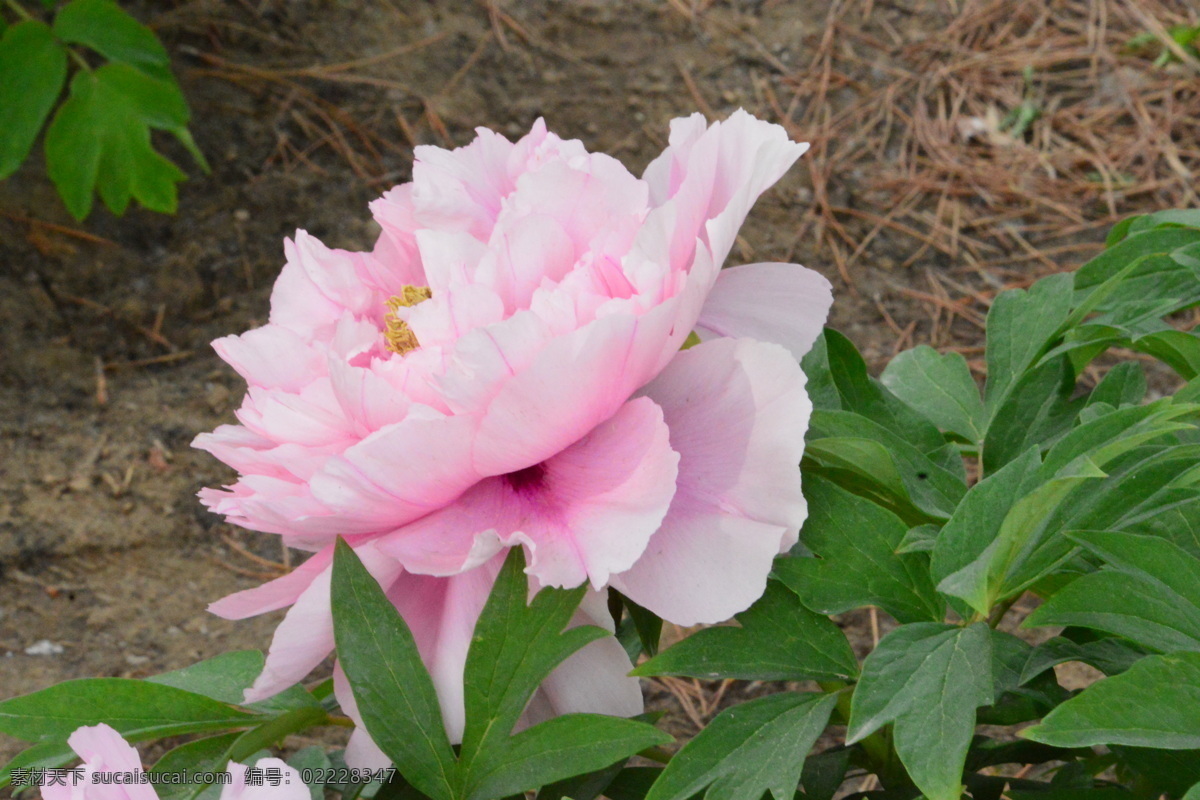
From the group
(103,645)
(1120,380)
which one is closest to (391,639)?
(1120,380)

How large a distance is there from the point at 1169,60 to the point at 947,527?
8.26 ft

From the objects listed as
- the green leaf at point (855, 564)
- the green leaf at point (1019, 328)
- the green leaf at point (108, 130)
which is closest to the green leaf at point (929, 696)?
the green leaf at point (855, 564)

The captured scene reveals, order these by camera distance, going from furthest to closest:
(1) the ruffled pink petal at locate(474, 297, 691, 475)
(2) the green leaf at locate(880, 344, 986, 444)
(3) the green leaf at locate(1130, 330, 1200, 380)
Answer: (2) the green leaf at locate(880, 344, 986, 444)
(3) the green leaf at locate(1130, 330, 1200, 380)
(1) the ruffled pink petal at locate(474, 297, 691, 475)

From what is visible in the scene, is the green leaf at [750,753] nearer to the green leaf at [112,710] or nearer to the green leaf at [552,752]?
the green leaf at [552,752]

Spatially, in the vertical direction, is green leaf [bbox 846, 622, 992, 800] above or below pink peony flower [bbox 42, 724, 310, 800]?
below

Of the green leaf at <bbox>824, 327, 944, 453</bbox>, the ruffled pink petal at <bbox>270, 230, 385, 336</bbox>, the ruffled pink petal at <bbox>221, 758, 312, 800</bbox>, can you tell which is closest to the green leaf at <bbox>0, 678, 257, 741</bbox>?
the ruffled pink petal at <bbox>221, 758, 312, 800</bbox>

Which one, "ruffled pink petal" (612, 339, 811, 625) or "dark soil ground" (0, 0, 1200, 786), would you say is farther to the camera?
"dark soil ground" (0, 0, 1200, 786)

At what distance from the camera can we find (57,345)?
219cm

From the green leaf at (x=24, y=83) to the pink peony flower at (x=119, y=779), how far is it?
162 centimetres

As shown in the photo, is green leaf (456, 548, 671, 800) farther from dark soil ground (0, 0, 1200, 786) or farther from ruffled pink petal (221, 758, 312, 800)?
dark soil ground (0, 0, 1200, 786)

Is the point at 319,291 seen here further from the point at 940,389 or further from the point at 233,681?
the point at 940,389

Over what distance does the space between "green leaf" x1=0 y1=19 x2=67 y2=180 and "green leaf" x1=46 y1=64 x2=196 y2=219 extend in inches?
1.4

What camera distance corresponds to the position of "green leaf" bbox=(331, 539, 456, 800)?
1.91 ft

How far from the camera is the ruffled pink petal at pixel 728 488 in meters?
A: 0.55
